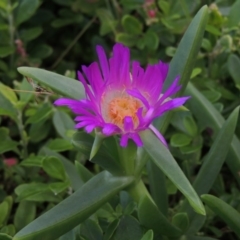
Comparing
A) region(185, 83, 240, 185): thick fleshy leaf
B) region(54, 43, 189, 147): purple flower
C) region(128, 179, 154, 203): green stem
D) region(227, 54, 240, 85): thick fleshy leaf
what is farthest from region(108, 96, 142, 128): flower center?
region(227, 54, 240, 85): thick fleshy leaf

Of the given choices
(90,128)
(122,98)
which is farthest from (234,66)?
(90,128)

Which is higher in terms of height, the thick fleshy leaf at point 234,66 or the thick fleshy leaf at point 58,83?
the thick fleshy leaf at point 58,83

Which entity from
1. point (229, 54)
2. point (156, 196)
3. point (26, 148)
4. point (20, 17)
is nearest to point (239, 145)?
point (156, 196)

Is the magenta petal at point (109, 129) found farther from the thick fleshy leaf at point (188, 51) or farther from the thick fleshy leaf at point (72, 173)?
the thick fleshy leaf at point (72, 173)

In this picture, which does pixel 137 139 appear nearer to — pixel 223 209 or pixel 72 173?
pixel 223 209

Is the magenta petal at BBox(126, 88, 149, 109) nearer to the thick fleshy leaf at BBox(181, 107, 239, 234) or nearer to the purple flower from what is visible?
the purple flower

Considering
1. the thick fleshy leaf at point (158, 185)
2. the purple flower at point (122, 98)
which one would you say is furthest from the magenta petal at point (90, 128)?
the thick fleshy leaf at point (158, 185)
